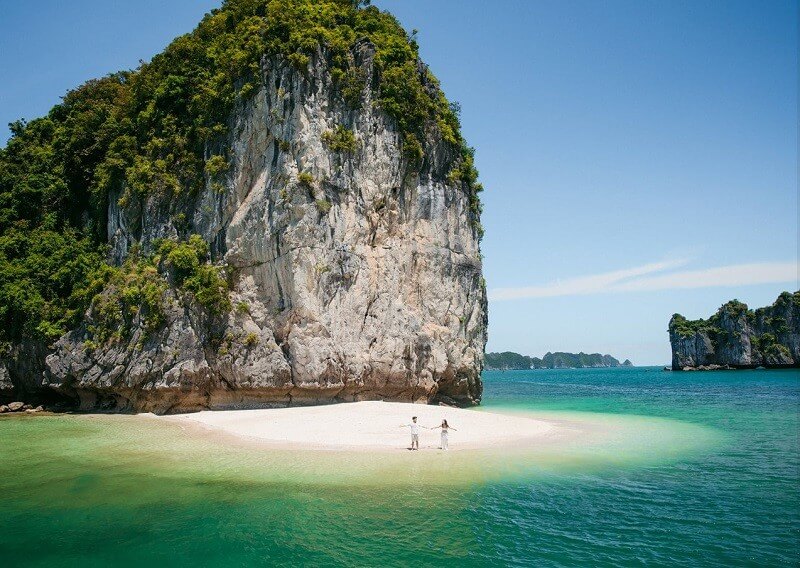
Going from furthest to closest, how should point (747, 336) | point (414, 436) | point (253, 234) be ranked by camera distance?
point (747, 336)
point (253, 234)
point (414, 436)

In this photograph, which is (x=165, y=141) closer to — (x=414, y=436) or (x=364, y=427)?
(x=364, y=427)

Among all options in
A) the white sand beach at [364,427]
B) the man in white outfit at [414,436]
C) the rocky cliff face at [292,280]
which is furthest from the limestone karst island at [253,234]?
the man in white outfit at [414,436]

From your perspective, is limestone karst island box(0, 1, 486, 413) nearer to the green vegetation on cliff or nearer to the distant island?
the green vegetation on cliff

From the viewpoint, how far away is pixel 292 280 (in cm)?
2684

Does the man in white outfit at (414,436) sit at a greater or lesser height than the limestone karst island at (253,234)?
lesser

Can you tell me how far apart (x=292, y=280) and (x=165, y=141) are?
12719 mm

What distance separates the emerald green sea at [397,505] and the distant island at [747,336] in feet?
300

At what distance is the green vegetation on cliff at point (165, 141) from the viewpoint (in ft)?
95.7

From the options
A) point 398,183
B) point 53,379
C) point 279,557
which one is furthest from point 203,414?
point 279,557

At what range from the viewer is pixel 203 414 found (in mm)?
26469

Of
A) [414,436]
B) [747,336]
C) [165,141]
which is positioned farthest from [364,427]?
[747,336]

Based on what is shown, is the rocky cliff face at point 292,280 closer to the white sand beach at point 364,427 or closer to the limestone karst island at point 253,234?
the limestone karst island at point 253,234

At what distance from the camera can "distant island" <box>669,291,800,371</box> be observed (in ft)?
308

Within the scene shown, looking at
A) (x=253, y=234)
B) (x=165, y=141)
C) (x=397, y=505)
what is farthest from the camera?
(x=165, y=141)
